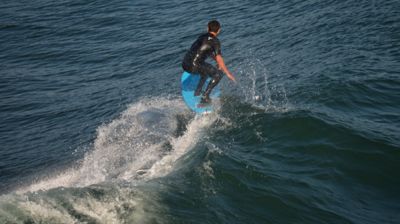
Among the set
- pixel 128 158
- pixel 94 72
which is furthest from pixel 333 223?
pixel 94 72

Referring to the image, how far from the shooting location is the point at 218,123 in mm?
12805

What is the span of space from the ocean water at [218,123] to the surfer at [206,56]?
104 centimetres

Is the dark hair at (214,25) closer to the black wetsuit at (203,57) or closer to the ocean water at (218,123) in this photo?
the black wetsuit at (203,57)

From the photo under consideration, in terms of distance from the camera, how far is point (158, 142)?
12789 millimetres

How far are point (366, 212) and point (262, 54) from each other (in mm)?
9841

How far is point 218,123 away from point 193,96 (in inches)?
43.3

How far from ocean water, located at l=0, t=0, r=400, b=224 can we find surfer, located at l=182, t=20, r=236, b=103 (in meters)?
1.04

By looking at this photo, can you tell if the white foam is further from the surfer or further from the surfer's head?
A: the surfer's head

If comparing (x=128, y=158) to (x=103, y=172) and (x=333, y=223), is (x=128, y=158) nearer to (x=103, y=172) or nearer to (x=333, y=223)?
(x=103, y=172)

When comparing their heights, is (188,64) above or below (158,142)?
above

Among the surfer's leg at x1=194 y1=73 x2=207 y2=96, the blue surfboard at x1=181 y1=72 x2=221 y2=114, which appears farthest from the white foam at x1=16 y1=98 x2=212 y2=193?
the surfer's leg at x1=194 y1=73 x2=207 y2=96

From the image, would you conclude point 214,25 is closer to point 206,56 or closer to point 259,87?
point 206,56

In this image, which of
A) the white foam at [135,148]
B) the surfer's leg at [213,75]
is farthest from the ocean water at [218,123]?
the surfer's leg at [213,75]

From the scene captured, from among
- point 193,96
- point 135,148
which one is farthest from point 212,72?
point 135,148
